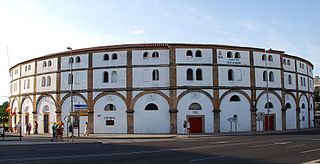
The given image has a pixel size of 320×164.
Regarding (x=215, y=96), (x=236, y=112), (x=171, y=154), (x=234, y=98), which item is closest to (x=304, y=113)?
(x=236, y=112)

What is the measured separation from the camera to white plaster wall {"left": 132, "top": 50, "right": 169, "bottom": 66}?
40938 millimetres

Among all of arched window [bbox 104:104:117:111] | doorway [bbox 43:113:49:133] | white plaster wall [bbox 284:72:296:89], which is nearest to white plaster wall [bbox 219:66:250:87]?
white plaster wall [bbox 284:72:296:89]

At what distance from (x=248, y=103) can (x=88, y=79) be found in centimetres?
2000

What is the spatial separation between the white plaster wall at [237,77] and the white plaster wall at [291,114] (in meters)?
7.98

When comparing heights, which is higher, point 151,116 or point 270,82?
point 270,82

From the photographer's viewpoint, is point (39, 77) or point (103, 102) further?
point (39, 77)

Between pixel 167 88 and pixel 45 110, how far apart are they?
1724 cm

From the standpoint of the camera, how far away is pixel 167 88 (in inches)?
1601

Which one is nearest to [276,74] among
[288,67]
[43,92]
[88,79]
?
[288,67]

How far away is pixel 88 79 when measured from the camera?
140ft

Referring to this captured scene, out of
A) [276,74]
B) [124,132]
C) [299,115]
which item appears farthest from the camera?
[299,115]

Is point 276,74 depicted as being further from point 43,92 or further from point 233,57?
point 43,92

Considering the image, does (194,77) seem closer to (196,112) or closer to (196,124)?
(196,112)

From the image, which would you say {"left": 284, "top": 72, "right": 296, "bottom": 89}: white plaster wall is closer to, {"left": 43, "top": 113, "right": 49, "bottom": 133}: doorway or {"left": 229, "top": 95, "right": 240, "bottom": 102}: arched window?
{"left": 229, "top": 95, "right": 240, "bottom": 102}: arched window
